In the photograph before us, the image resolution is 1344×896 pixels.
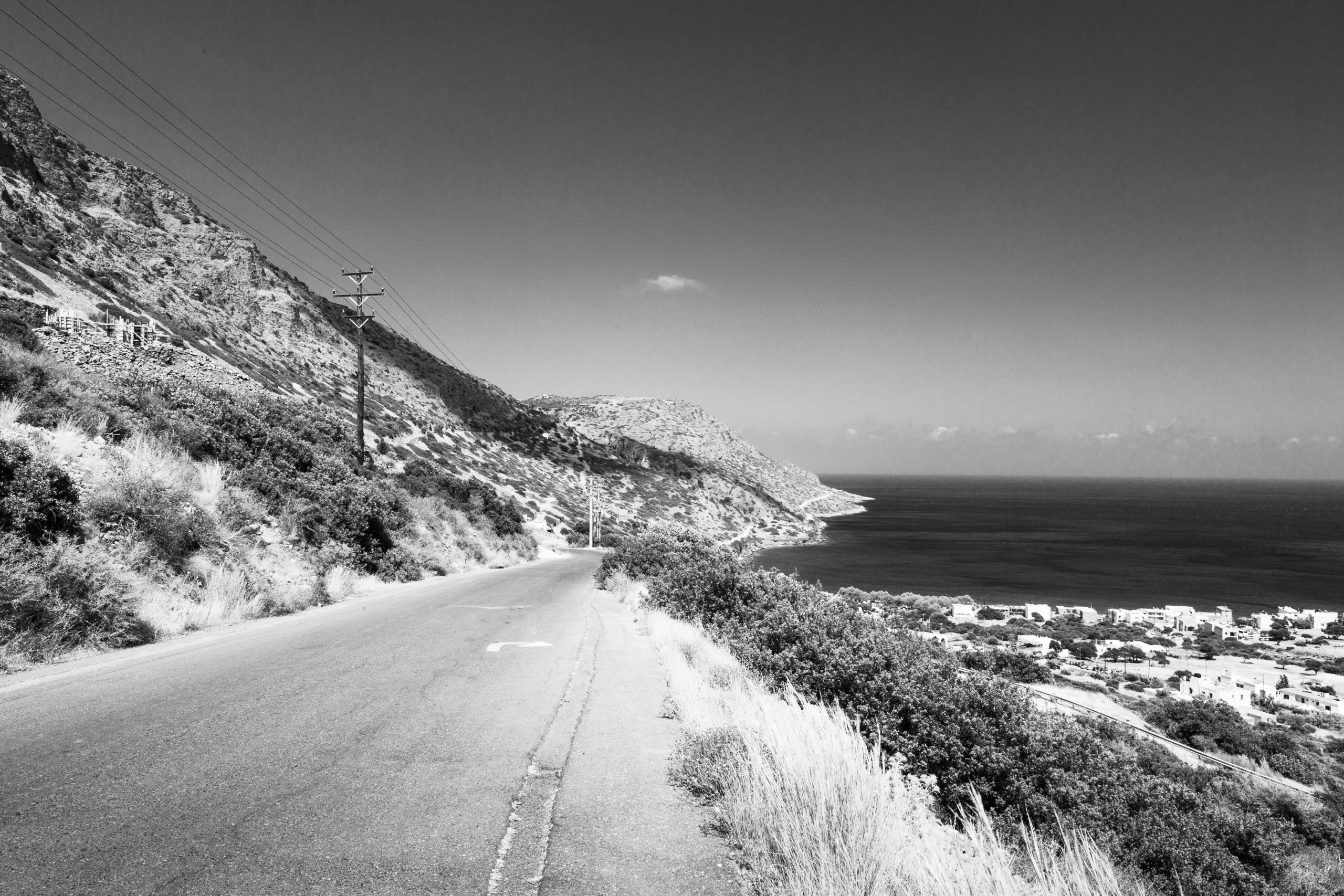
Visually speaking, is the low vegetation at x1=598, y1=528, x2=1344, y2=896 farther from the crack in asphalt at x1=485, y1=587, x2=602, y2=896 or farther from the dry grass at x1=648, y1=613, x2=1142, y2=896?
the crack in asphalt at x1=485, y1=587, x2=602, y2=896

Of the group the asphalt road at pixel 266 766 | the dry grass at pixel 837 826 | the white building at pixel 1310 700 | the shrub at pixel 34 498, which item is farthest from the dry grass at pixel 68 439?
the white building at pixel 1310 700

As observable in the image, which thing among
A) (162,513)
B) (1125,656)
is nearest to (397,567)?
(162,513)

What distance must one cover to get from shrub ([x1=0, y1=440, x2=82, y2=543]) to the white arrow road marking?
5771 mm

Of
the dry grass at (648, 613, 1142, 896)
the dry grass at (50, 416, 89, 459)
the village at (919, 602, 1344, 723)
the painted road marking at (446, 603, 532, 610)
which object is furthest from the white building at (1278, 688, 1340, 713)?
the dry grass at (50, 416, 89, 459)

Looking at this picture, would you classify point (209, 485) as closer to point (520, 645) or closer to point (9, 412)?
point (9, 412)

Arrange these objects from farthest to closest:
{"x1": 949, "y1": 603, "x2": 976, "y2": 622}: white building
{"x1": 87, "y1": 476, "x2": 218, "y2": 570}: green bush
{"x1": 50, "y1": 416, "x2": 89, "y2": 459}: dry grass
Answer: {"x1": 949, "y1": 603, "x2": 976, "y2": 622}: white building
{"x1": 50, "y1": 416, "x2": 89, "y2": 459}: dry grass
{"x1": 87, "y1": 476, "x2": 218, "y2": 570}: green bush

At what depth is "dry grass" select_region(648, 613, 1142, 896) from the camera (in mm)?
2916

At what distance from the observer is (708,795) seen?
4.13 metres

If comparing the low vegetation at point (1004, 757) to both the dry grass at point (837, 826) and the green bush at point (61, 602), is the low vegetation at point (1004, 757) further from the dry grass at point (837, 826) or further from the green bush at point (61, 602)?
the green bush at point (61, 602)

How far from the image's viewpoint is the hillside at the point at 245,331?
3272 cm

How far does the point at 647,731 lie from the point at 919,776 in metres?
2.37

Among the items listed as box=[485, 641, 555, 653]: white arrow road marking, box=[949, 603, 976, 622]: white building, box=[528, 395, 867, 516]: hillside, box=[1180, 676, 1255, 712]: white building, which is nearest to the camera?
box=[485, 641, 555, 653]: white arrow road marking

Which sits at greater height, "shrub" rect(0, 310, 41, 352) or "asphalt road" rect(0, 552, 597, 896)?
"shrub" rect(0, 310, 41, 352)

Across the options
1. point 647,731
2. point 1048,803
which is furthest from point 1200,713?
point 647,731
